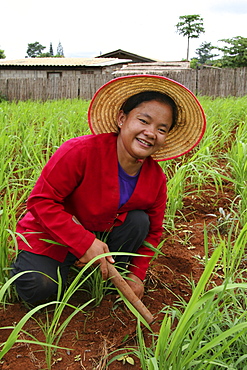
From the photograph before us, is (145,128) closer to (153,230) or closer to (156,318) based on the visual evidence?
(153,230)

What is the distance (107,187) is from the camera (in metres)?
1.35

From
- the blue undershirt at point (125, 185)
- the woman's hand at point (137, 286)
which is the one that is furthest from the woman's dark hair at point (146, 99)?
the woman's hand at point (137, 286)

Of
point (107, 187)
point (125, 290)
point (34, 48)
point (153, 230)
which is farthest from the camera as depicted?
point (34, 48)

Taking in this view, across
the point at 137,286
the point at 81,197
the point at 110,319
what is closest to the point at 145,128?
the point at 81,197

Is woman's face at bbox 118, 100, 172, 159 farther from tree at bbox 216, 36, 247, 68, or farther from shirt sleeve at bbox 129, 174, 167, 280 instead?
tree at bbox 216, 36, 247, 68

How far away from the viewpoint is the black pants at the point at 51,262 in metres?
1.32

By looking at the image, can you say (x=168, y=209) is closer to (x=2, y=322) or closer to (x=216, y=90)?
(x=2, y=322)

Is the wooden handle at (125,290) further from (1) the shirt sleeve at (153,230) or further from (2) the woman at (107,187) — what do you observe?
(1) the shirt sleeve at (153,230)

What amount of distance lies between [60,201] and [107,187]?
18 centimetres

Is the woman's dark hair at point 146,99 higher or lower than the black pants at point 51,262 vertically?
higher

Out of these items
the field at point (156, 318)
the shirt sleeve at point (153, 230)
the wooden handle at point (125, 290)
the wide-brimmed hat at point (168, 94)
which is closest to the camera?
the field at point (156, 318)

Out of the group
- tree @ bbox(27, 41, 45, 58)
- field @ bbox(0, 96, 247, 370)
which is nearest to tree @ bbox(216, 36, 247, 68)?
field @ bbox(0, 96, 247, 370)

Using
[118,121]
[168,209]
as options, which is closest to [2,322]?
[118,121]

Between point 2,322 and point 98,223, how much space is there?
0.48 meters
